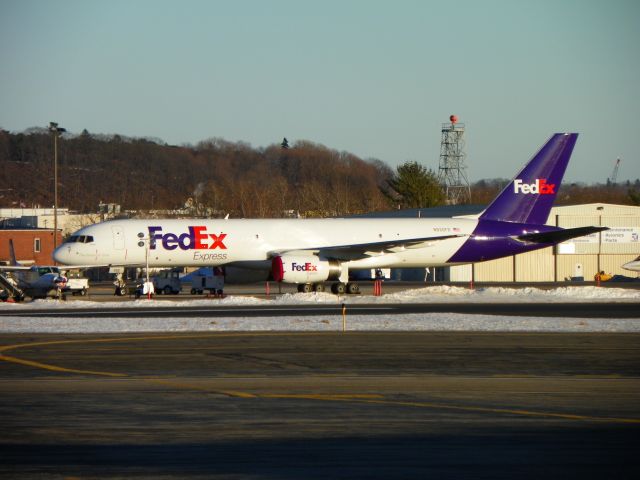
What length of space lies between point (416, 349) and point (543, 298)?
73.7 feet

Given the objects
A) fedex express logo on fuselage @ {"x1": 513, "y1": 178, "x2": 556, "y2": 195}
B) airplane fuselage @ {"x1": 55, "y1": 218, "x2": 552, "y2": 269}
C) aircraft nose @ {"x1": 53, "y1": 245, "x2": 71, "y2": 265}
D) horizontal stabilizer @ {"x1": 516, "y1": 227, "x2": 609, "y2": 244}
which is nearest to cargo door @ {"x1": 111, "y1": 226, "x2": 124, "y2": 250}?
airplane fuselage @ {"x1": 55, "y1": 218, "x2": 552, "y2": 269}

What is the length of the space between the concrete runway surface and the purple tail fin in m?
28.6

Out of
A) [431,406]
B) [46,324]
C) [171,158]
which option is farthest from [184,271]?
[171,158]

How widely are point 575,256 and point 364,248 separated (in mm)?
30785

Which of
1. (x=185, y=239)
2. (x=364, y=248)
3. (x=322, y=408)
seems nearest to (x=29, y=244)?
(x=185, y=239)

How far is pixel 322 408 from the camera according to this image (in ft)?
55.6

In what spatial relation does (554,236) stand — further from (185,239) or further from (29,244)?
(29,244)

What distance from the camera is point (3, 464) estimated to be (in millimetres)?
12539

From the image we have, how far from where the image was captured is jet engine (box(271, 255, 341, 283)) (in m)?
49.8

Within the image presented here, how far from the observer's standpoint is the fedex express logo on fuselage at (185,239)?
50.5 metres

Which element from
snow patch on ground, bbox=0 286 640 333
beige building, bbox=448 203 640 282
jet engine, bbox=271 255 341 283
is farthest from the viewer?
beige building, bbox=448 203 640 282

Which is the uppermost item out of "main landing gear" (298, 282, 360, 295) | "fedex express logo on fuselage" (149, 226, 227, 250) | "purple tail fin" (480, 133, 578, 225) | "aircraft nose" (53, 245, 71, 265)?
"purple tail fin" (480, 133, 578, 225)

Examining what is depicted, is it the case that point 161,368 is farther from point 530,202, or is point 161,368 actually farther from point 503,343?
point 530,202

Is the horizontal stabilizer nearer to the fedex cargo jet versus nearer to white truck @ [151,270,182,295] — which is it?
the fedex cargo jet
